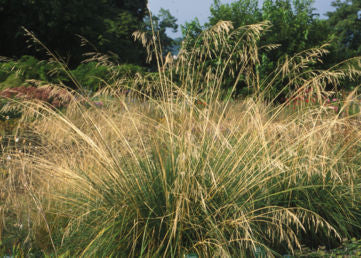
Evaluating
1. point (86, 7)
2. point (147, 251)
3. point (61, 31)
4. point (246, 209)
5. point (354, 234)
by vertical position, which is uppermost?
point (86, 7)

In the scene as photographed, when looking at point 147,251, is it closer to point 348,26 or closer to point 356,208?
point 356,208

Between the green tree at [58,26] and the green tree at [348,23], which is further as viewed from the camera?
the green tree at [348,23]

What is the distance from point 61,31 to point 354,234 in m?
16.8

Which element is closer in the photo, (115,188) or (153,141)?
(115,188)

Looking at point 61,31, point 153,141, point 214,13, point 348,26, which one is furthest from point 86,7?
point 348,26

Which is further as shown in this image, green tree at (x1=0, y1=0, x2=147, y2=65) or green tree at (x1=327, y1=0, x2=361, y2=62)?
green tree at (x1=327, y1=0, x2=361, y2=62)

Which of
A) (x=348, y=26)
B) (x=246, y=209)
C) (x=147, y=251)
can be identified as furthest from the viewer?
(x=348, y=26)

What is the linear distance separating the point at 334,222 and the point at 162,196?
1.50 metres

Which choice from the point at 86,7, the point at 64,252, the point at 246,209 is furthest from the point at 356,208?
the point at 86,7

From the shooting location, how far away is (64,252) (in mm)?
2535

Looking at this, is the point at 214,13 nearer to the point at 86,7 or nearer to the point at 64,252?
the point at 64,252

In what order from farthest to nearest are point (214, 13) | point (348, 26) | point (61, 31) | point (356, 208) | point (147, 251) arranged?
point (348, 26)
point (61, 31)
point (214, 13)
point (356, 208)
point (147, 251)

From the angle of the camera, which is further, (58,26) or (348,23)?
(348,23)

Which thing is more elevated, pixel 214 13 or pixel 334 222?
pixel 214 13
